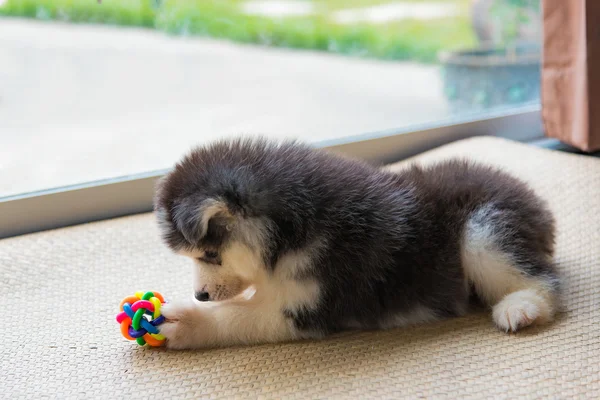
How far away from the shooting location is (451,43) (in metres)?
3.54

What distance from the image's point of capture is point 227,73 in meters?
3.18

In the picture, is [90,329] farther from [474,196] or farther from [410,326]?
[474,196]

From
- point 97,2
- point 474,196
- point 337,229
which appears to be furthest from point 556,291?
point 97,2

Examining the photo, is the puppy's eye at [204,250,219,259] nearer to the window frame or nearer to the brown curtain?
the window frame

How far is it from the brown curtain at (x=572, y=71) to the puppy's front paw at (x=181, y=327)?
1774mm

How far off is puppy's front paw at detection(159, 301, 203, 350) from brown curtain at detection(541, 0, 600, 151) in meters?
1.77

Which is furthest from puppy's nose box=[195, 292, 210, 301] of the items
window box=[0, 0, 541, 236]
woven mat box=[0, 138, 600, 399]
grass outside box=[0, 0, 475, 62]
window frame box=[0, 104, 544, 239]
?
grass outside box=[0, 0, 475, 62]

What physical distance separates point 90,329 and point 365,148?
147 cm

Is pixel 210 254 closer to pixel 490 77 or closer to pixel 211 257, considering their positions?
pixel 211 257

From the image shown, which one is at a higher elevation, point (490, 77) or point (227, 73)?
point (227, 73)

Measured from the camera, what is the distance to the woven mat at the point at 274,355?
1385 mm

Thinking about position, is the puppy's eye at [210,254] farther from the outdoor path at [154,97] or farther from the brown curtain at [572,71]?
the brown curtain at [572,71]

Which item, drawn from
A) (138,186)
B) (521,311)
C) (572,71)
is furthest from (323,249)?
(572,71)

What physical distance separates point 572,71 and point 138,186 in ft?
5.79
